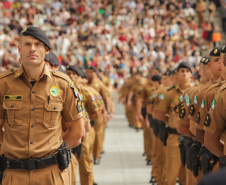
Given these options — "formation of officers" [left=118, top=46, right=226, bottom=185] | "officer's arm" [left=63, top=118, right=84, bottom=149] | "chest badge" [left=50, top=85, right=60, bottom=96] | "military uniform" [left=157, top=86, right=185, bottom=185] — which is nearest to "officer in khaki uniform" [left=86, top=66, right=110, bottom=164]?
"formation of officers" [left=118, top=46, right=226, bottom=185]

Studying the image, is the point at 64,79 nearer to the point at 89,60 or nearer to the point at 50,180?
the point at 50,180

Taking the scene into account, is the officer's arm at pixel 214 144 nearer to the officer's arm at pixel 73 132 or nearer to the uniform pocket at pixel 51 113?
the officer's arm at pixel 73 132

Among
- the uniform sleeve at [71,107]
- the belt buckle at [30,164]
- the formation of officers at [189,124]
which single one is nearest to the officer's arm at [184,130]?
the formation of officers at [189,124]

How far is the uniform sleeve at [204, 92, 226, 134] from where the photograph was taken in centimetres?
379

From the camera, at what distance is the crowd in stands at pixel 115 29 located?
23.0 m

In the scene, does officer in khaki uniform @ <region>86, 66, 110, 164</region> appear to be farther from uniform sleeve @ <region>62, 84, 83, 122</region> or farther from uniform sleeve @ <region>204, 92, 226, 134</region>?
uniform sleeve @ <region>204, 92, 226, 134</region>

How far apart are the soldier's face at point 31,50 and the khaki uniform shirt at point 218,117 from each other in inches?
54.9

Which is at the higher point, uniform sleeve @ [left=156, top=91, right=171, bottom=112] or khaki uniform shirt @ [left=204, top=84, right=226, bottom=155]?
khaki uniform shirt @ [left=204, top=84, right=226, bottom=155]

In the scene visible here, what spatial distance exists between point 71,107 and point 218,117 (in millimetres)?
1181

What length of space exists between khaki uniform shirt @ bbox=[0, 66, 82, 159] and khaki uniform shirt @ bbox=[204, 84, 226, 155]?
1.19 meters

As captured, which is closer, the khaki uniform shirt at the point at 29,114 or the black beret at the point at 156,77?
the khaki uniform shirt at the point at 29,114

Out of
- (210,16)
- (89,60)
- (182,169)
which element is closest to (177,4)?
(210,16)

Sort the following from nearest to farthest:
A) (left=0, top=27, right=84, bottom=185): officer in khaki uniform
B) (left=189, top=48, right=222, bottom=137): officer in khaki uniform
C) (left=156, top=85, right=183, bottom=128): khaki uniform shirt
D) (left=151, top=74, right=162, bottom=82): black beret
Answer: (left=0, top=27, right=84, bottom=185): officer in khaki uniform → (left=189, top=48, right=222, bottom=137): officer in khaki uniform → (left=156, top=85, right=183, bottom=128): khaki uniform shirt → (left=151, top=74, right=162, bottom=82): black beret

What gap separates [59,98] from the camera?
4047 mm
